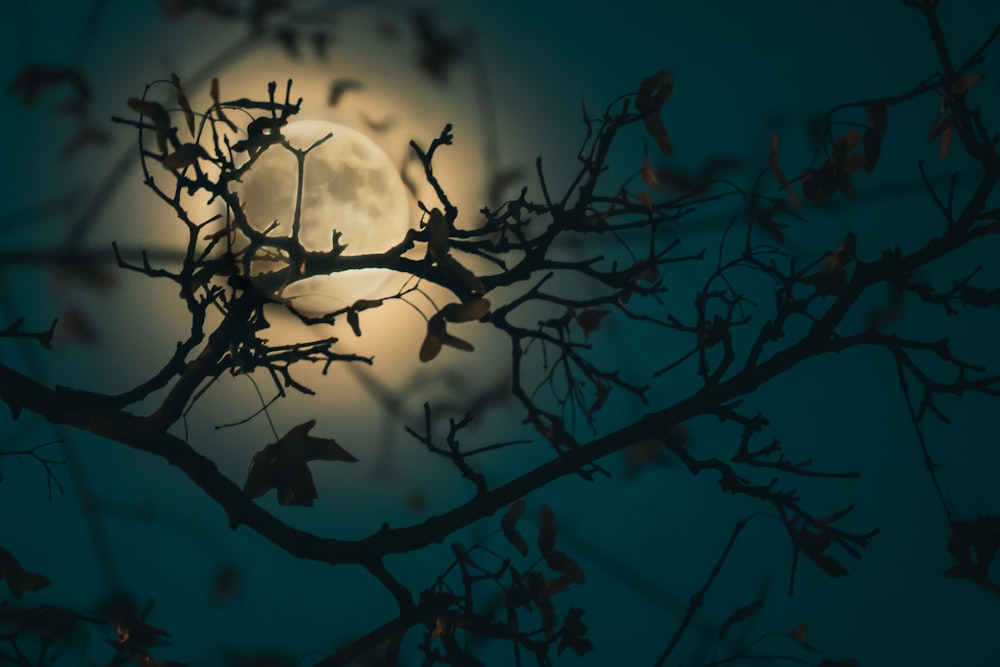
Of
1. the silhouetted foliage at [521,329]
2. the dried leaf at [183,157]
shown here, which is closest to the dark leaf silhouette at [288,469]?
the silhouetted foliage at [521,329]

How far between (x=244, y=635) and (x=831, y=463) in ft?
3.22

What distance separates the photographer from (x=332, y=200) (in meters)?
0.93

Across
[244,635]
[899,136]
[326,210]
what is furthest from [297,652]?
[899,136]

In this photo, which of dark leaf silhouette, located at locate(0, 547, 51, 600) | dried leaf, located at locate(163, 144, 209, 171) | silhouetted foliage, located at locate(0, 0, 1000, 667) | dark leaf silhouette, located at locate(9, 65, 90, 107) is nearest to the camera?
dried leaf, located at locate(163, 144, 209, 171)

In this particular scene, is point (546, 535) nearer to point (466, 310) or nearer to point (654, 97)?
point (466, 310)

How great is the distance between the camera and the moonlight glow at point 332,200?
3.00ft

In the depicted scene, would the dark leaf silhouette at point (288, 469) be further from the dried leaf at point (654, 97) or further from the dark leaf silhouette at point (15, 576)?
the dried leaf at point (654, 97)

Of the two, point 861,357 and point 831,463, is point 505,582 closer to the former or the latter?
point 831,463

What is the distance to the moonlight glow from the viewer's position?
3.00 feet

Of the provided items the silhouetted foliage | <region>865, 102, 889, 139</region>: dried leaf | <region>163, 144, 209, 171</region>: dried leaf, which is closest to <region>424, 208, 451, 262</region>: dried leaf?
the silhouetted foliage

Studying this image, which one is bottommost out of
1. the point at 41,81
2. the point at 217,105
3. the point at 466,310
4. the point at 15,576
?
the point at 15,576

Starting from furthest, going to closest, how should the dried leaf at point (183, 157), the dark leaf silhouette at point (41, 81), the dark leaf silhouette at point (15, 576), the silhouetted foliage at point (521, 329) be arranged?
the dark leaf silhouette at point (41, 81) → the dark leaf silhouette at point (15, 576) → the silhouetted foliage at point (521, 329) → the dried leaf at point (183, 157)

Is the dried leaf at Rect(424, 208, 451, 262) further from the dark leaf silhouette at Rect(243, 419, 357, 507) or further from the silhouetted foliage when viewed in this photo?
the dark leaf silhouette at Rect(243, 419, 357, 507)

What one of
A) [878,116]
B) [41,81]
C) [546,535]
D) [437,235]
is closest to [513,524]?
[546,535]
